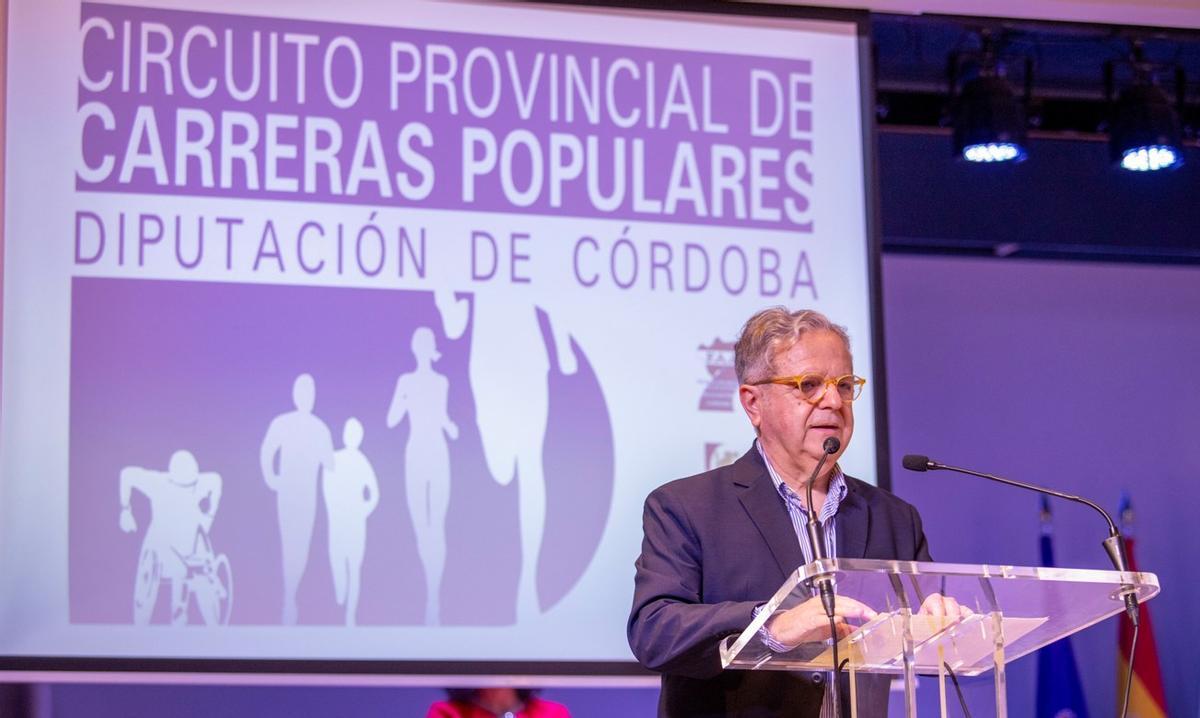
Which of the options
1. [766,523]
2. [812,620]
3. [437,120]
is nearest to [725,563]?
[766,523]

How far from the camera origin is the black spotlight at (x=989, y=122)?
191 inches

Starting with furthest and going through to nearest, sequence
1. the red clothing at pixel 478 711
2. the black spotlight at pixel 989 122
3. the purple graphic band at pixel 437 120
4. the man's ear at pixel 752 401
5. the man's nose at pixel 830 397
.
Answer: the black spotlight at pixel 989 122
the red clothing at pixel 478 711
the purple graphic band at pixel 437 120
the man's ear at pixel 752 401
the man's nose at pixel 830 397

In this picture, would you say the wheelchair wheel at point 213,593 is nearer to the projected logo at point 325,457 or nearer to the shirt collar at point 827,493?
the projected logo at point 325,457

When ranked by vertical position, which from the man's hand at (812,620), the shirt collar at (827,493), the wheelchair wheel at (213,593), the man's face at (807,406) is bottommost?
the wheelchair wheel at (213,593)

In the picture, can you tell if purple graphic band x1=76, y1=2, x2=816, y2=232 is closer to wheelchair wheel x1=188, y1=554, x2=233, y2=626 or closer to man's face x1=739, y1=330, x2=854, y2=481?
wheelchair wheel x1=188, y1=554, x2=233, y2=626

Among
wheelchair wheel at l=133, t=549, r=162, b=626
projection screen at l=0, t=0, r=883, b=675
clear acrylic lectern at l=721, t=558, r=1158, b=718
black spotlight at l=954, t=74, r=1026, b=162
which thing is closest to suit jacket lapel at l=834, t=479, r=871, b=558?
clear acrylic lectern at l=721, t=558, r=1158, b=718

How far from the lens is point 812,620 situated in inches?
74.5

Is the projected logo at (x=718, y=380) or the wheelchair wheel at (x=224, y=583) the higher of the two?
the projected logo at (x=718, y=380)

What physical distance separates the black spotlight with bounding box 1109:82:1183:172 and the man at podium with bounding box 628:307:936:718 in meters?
2.81

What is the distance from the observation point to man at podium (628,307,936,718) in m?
2.42

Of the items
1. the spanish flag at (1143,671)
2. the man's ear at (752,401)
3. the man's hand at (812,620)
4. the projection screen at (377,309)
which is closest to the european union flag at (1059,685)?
the spanish flag at (1143,671)

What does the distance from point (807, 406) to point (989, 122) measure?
270 cm

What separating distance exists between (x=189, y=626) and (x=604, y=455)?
119cm

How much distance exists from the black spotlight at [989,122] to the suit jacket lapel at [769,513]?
267cm
